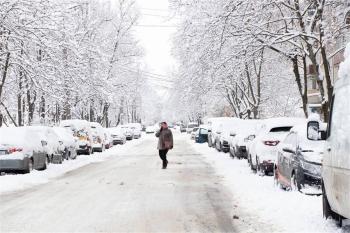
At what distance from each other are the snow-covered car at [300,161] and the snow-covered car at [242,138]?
401 inches

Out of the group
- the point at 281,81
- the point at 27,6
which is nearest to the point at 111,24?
the point at 281,81

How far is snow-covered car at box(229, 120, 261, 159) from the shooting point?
24719 millimetres

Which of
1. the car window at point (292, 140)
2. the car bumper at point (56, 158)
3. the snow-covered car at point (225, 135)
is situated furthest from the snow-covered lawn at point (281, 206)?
the snow-covered car at point (225, 135)

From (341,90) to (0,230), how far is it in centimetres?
531

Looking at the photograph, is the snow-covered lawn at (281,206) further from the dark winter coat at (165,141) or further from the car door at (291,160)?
the dark winter coat at (165,141)

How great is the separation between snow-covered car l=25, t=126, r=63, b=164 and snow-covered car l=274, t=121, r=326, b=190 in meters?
11.0

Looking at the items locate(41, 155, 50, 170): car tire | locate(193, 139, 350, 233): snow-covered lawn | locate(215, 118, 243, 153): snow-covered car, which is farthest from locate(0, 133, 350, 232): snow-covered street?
locate(215, 118, 243, 153): snow-covered car

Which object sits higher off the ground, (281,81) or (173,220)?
(281,81)

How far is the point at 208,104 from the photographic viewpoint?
66.3 meters

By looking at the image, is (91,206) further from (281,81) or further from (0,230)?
(281,81)

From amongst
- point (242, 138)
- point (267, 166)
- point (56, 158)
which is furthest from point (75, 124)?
point (267, 166)

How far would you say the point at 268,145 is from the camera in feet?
58.1

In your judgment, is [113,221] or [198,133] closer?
[113,221]

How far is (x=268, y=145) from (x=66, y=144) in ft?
39.3
